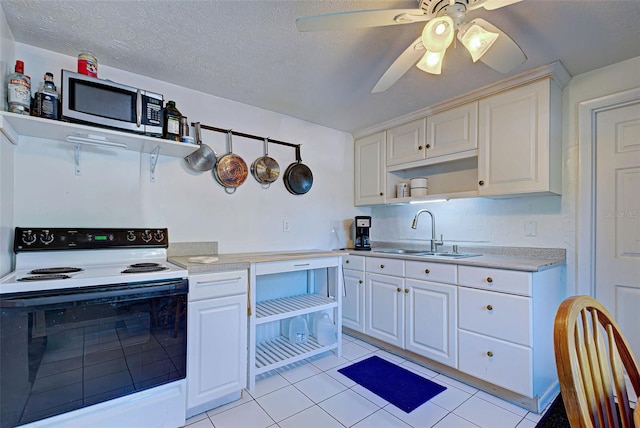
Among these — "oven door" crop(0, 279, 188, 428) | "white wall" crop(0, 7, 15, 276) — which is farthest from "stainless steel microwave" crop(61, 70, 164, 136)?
"oven door" crop(0, 279, 188, 428)

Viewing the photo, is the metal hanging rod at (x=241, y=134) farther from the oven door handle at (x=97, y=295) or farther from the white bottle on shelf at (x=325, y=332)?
the white bottle on shelf at (x=325, y=332)

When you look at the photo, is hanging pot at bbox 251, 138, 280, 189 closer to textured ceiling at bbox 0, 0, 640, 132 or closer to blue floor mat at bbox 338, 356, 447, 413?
textured ceiling at bbox 0, 0, 640, 132

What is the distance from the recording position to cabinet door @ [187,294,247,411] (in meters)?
1.67

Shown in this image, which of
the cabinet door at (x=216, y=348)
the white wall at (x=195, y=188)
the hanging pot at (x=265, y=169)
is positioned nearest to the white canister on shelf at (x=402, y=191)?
the white wall at (x=195, y=188)

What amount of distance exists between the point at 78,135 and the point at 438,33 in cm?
194

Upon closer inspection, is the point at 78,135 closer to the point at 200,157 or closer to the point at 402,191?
the point at 200,157

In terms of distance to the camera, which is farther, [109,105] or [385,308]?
[385,308]

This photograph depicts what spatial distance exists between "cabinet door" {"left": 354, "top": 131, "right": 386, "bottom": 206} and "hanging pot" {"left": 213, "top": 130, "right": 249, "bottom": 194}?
1327 millimetres

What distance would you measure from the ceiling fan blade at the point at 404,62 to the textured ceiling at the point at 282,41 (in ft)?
0.69

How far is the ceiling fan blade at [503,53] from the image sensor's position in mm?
1241

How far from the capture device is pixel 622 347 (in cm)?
91

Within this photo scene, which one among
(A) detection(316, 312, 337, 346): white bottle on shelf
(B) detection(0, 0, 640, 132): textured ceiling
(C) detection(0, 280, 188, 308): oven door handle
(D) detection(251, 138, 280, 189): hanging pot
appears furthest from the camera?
(D) detection(251, 138, 280, 189): hanging pot

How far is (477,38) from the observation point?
1275mm

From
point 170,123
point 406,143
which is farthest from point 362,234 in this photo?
point 170,123
